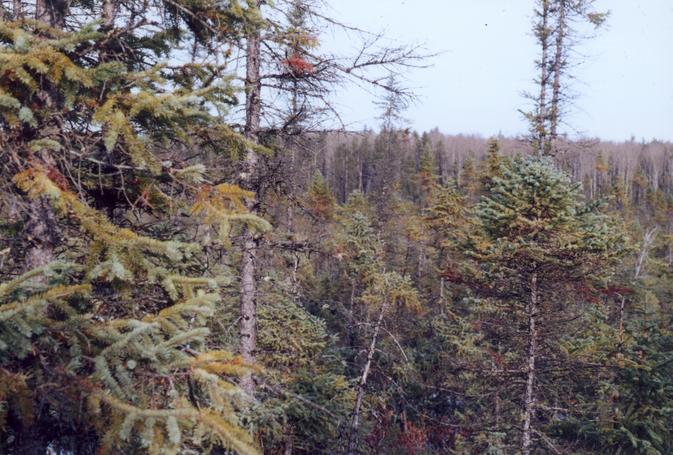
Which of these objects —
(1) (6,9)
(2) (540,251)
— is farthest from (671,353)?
(1) (6,9)

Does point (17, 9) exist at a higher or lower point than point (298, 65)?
lower

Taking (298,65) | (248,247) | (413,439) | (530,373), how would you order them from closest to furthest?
(298,65) < (248,247) < (530,373) < (413,439)

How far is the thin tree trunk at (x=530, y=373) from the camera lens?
10023 millimetres

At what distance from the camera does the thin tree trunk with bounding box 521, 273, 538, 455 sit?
10023 mm

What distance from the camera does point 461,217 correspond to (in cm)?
2588

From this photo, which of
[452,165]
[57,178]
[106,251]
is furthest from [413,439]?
[452,165]

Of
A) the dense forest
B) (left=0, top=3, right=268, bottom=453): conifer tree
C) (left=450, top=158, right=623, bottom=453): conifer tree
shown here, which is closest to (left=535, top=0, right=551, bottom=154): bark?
the dense forest

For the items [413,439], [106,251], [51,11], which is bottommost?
[413,439]

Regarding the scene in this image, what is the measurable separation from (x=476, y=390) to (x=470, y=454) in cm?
163

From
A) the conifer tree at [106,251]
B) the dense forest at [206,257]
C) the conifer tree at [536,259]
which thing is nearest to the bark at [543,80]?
the dense forest at [206,257]

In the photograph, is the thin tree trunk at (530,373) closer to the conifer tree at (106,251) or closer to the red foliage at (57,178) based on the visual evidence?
the conifer tree at (106,251)

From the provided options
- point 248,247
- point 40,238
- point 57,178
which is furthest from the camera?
→ point 248,247

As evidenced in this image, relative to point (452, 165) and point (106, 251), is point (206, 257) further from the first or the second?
point (452, 165)

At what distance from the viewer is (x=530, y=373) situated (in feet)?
33.5
